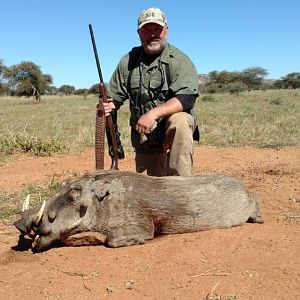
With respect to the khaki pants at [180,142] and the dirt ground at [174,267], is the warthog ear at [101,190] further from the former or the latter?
the khaki pants at [180,142]

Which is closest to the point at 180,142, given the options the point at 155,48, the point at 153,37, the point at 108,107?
the point at 108,107

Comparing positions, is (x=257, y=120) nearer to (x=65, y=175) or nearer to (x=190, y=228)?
(x=65, y=175)

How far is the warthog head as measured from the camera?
3514 millimetres

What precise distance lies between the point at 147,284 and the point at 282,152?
5745 mm

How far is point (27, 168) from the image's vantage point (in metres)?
7.13

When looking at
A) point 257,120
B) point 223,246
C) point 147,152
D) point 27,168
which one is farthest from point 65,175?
point 257,120

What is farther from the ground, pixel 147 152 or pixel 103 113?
pixel 103 113

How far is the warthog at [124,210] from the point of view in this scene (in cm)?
353

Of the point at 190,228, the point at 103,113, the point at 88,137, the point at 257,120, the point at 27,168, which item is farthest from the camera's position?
the point at 257,120

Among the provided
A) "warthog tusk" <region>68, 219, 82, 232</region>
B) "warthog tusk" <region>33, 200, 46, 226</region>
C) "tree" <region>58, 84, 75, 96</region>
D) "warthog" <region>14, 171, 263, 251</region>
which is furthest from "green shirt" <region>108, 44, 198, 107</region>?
"tree" <region>58, 84, 75, 96</region>

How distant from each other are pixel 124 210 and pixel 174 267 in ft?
2.28

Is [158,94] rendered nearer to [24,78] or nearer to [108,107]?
[108,107]

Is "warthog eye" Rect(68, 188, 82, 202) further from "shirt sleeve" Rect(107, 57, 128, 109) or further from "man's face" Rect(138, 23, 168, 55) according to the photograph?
"man's face" Rect(138, 23, 168, 55)

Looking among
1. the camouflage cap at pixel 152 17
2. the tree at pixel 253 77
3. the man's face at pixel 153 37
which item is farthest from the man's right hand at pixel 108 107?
the tree at pixel 253 77
